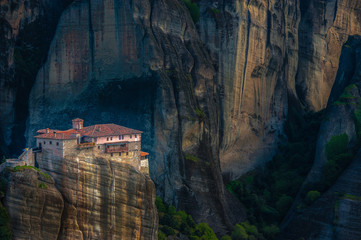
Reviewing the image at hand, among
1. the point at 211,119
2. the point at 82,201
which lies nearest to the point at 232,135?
the point at 211,119

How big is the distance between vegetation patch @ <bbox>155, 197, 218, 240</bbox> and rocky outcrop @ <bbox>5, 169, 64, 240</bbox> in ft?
36.6

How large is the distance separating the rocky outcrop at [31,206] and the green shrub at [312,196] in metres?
25.7

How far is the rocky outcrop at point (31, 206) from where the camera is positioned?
48.0m

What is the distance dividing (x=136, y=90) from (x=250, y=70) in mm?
16550

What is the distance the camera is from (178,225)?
195 feet

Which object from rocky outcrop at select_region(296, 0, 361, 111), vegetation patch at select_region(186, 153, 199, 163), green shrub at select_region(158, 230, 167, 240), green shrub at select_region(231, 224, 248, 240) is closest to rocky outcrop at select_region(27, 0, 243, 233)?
vegetation patch at select_region(186, 153, 199, 163)

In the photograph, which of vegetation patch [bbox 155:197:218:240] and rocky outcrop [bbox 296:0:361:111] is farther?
rocky outcrop [bbox 296:0:361:111]

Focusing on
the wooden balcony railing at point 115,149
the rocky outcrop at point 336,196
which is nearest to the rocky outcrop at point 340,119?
the rocky outcrop at point 336,196

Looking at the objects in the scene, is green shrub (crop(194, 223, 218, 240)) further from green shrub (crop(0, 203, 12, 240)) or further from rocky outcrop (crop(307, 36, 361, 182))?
green shrub (crop(0, 203, 12, 240))

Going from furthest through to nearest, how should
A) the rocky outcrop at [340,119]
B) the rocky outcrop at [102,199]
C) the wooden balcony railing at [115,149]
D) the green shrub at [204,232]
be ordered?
the rocky outcrop at [340,119] → the green shrub at [204,232] → the wooden balcony railing at [115,149] → the rocky outcrop at [102,199]

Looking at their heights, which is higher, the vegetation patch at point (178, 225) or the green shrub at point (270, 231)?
the vegetation patch at point (178, 225)

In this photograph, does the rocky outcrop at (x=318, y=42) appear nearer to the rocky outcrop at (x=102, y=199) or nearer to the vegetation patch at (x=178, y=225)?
the vegetation patch at (x=178, y=225)

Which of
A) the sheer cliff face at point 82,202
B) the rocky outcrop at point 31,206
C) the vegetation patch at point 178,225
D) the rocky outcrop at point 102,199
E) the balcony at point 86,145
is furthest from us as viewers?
the vegetation patch at point 178,225

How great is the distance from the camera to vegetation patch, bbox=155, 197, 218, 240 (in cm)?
5860
